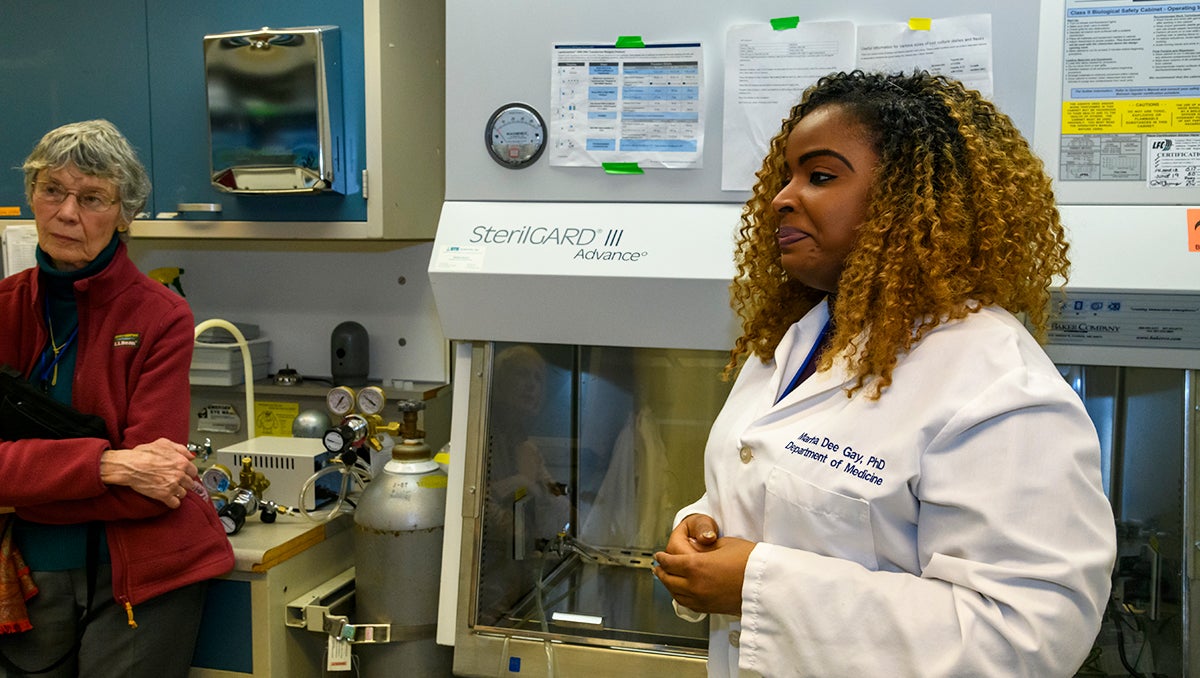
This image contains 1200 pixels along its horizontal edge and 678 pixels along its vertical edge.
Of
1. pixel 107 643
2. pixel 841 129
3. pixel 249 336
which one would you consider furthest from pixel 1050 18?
pixel 249 336

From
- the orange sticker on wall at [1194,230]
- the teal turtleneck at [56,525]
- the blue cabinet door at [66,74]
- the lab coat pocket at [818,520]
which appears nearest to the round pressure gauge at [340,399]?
the teal turtleneck at [56,525]

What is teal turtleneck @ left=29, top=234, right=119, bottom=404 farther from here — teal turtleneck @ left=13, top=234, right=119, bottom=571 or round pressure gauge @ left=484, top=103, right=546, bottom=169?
round pressure gauge @ left=484, top=103, right=546, bottom=169

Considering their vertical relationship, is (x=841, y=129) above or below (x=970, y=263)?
above

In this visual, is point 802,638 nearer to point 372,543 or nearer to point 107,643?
point 372,543

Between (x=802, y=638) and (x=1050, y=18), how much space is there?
0.99 metres

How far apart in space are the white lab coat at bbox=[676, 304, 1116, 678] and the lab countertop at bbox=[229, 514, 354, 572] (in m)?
1.04

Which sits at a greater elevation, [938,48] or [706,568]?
[938,48]

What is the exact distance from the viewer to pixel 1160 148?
50.6 inches

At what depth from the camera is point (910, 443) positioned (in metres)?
0.83

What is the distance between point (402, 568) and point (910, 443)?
42.6 inches

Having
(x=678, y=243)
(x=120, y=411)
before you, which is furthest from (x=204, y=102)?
(x=678, y=243)

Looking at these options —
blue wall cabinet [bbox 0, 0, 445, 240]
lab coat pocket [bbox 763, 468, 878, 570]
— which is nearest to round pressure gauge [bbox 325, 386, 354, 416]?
blue wall cabinet [bbox 0, 0, 445, 240]

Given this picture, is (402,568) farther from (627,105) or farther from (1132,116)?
(1132,116)

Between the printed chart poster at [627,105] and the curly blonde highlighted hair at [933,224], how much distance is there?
0.48 metres
